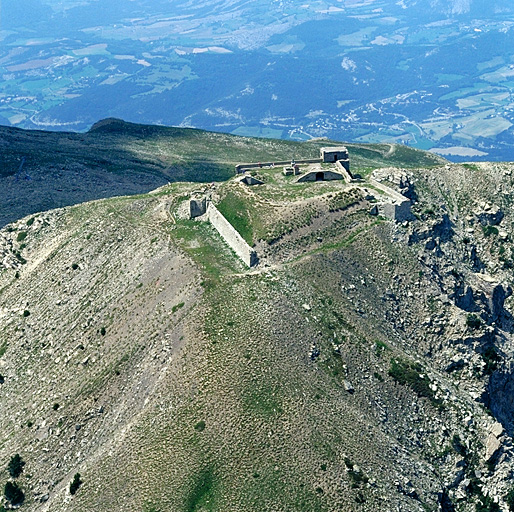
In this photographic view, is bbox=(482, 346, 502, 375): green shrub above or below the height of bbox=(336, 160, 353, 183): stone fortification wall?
below

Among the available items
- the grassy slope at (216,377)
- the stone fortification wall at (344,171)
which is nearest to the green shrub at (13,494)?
the grassy slope at (216,377)

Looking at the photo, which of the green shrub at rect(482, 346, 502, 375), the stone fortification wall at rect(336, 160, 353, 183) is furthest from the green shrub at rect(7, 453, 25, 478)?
the stone fortification wall at rect(336, 160, 353, 183)

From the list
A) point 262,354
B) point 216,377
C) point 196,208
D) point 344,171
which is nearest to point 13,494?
point 216,377

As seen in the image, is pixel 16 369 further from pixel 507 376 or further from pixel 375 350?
pixel 507 376

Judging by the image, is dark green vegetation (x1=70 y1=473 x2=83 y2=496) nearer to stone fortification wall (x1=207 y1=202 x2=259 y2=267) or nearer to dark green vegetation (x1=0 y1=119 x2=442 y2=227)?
stone fortification wall (x1=207 y1=202 x2=259 y2=267)

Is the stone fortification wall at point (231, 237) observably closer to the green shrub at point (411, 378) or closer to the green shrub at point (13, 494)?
the green shrub at point (411, 378)
